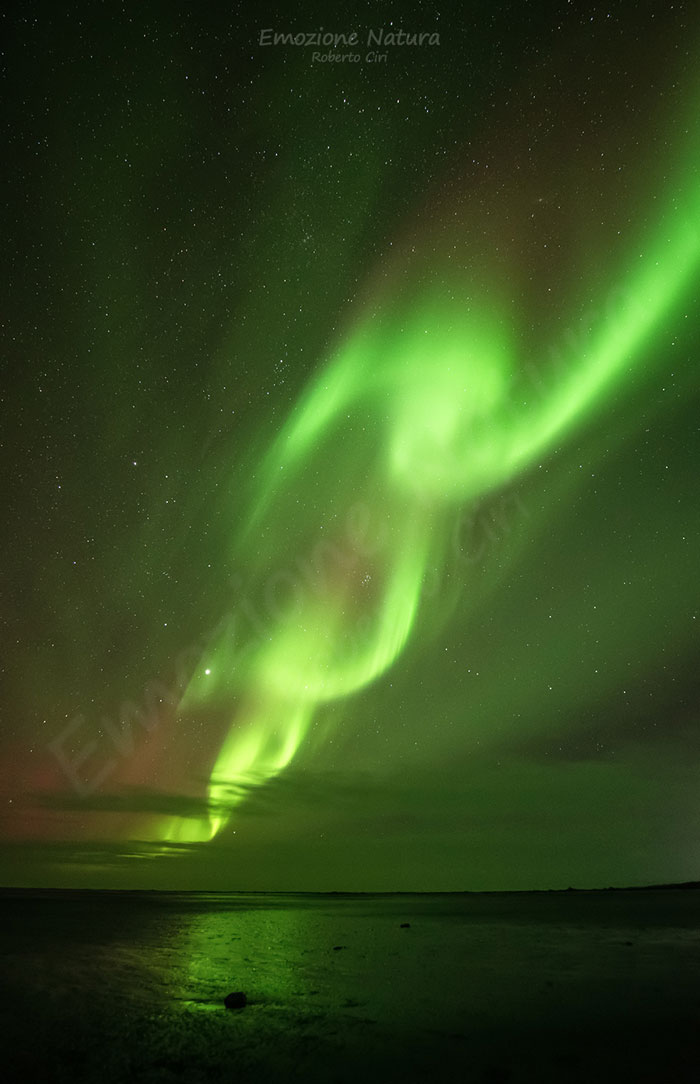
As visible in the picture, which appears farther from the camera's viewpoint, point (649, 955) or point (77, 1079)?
point (649, 955)

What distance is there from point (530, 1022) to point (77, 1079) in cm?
694

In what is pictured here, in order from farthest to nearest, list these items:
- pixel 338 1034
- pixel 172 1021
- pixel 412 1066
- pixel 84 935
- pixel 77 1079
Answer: pixel 84 935
pixel 172 1021
pixel 338 1034
pixel 412 1066
pixel 77 1079

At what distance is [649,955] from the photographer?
21.3m

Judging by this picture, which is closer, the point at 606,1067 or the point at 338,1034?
the point at 606,1067

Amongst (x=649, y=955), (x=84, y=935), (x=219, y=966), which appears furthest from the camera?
(x=84, y=935)

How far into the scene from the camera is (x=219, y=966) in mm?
19531

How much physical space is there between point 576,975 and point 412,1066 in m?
9.64

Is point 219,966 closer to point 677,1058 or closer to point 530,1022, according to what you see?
point 530,1022

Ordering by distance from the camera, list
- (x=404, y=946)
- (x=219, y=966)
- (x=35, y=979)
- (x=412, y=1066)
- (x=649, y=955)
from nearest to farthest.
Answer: (x=412, y=1066)
(x=35, y=979)
(x=219, y=966)
(x=649, y=955)
(x=404, y=946)

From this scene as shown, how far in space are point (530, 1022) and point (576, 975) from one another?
20.5 ft

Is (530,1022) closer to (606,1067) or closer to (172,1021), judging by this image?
(606,1067)

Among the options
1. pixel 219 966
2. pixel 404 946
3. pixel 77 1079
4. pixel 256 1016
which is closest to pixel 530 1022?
pixel 256 1016

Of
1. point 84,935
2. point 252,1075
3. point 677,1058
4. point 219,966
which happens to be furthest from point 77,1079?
point 84,935

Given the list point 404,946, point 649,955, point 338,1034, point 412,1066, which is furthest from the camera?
point 404,946
